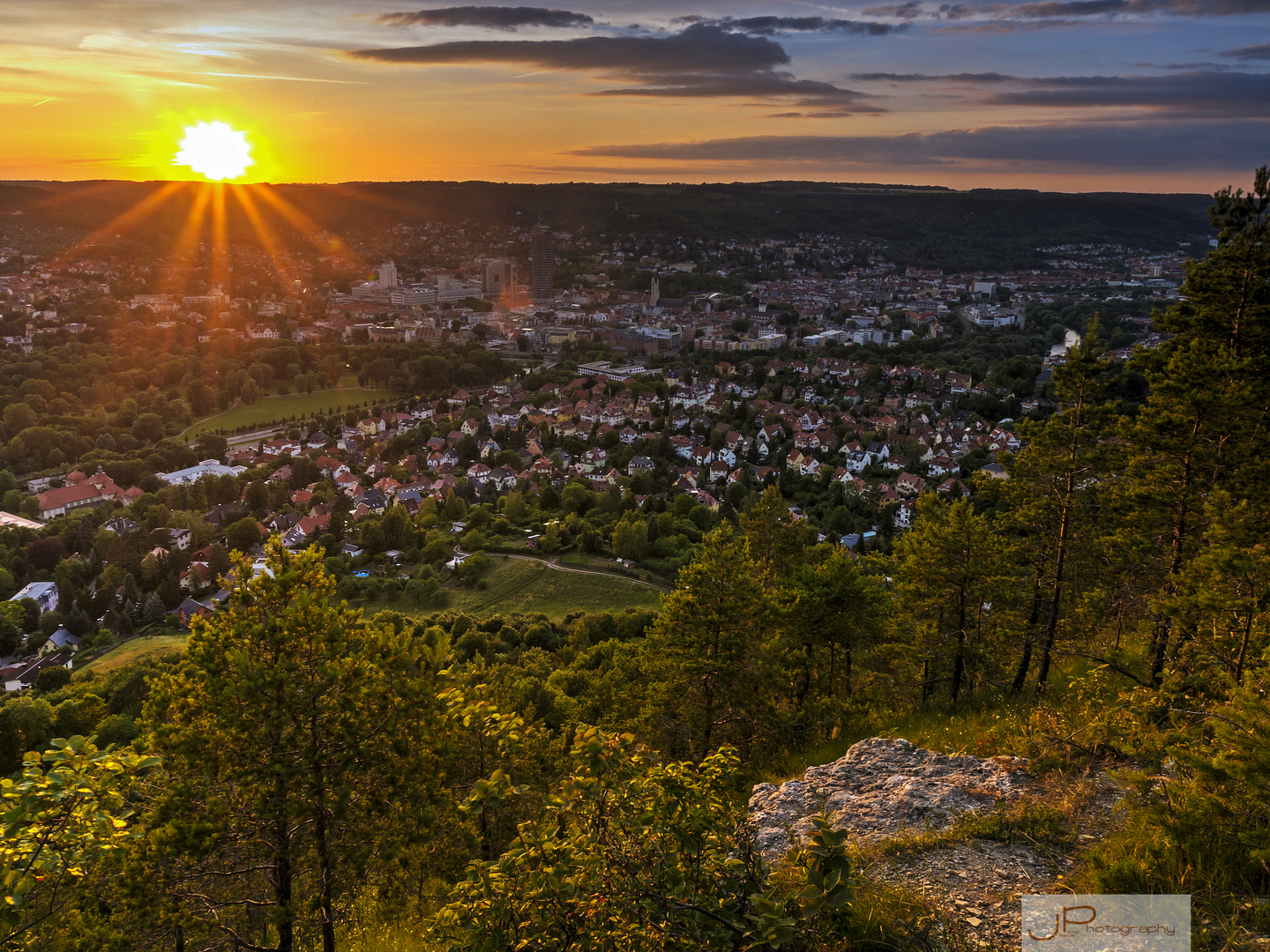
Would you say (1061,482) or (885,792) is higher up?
(1061,482)

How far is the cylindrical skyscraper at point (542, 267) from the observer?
142 m

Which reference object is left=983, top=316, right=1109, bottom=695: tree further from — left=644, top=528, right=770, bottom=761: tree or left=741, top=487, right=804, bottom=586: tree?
left=741, top=487, right=804, bottom=586: tree

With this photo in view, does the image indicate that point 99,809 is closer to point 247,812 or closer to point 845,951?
point 247,812

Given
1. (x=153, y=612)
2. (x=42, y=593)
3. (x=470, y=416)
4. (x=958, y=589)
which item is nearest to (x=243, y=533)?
(x=153, y=612)

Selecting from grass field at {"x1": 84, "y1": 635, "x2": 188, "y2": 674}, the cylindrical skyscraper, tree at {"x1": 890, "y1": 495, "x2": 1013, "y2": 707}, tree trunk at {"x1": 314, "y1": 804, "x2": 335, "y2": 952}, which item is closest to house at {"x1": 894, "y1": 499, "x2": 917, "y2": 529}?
tree at {"x1": 890, "y1": 495, "x2": 1013, "y2": 707}

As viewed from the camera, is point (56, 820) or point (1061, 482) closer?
point (56, 820)

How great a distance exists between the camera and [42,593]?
32.9 m

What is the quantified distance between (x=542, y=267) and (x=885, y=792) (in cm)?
15446

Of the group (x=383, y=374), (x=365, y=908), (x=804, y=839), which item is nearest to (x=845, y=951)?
(x=804, y=839)

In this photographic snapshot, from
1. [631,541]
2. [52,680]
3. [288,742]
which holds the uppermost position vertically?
[288,742]

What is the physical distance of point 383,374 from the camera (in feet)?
244

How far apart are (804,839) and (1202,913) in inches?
84.6

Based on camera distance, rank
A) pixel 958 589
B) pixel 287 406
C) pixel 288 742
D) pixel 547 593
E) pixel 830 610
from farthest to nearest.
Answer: pixel 287 406, pixel 547 593, pixel 830 610, pixel 958 589, pixel 288 742

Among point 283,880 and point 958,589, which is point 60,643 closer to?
point 283,880
